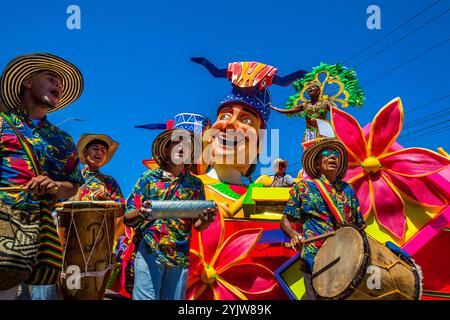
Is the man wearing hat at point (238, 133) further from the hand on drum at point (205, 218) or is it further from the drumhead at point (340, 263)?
the drumhead at point (340, 263)

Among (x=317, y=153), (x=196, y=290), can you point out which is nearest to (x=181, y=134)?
(x=317, y=153)

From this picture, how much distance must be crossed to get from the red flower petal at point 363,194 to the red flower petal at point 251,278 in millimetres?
1291

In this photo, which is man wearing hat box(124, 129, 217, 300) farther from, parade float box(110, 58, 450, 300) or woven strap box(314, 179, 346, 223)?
parade float box(110, 58, 450, 300)

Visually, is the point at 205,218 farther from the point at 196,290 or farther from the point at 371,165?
the point at 371,165

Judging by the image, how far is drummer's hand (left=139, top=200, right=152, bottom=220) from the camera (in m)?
3.60

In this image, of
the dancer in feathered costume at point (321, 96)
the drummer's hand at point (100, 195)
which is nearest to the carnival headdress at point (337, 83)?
the dancer in feathered costume at point (321, 96)

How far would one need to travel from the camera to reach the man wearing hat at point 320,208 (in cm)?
401

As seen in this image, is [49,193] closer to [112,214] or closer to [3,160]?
[3,160]

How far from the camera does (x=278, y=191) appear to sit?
18.0ft

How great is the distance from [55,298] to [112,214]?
131 centimetres

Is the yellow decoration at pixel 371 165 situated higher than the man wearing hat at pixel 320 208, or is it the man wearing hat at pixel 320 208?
the yellow decoration at pixel 371 165

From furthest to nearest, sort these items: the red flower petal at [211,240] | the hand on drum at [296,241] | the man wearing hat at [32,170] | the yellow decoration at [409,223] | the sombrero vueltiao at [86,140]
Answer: the sombrero vueltiao at [86,140] → the yellow decoration at [409,223] → the red flower petal at [211,240] → the hand on drum at [296,241] → the man wearing hat at [32,170]

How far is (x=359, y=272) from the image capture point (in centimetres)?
354

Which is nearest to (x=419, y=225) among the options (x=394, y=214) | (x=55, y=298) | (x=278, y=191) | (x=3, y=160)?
(x=394, y=214)
